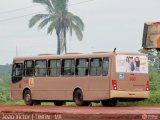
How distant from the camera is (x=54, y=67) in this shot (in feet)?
115

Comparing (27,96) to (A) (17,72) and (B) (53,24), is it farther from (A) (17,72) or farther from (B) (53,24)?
(B) (53,24)

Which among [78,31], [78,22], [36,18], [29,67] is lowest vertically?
[29,67]

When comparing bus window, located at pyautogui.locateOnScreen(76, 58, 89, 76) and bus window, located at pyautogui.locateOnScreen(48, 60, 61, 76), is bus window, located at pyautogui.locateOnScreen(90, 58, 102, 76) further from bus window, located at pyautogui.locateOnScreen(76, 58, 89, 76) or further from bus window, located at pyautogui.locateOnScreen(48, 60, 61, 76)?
bus window, located at pyautogui.locateOnScreen(48, 60, 61, 76)

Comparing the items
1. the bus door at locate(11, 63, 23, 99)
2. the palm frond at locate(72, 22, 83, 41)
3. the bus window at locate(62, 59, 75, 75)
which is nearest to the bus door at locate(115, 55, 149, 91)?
the bus window at locate(62, 59, 75, 75)

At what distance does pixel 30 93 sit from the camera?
1457 inches

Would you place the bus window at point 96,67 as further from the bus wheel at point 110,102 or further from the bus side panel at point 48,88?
the bus side panel at point 48,88

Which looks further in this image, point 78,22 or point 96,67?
point 78,22

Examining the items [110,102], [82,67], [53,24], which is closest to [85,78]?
[82,67]

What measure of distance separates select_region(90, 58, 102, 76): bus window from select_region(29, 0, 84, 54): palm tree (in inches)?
2122

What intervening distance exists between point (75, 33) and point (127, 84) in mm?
56567

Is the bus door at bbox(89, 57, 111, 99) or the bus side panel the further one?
the bus side panel

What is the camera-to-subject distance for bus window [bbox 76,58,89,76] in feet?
109

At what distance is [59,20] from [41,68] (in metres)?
54.0

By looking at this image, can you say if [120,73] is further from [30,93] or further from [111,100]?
[30,93]
